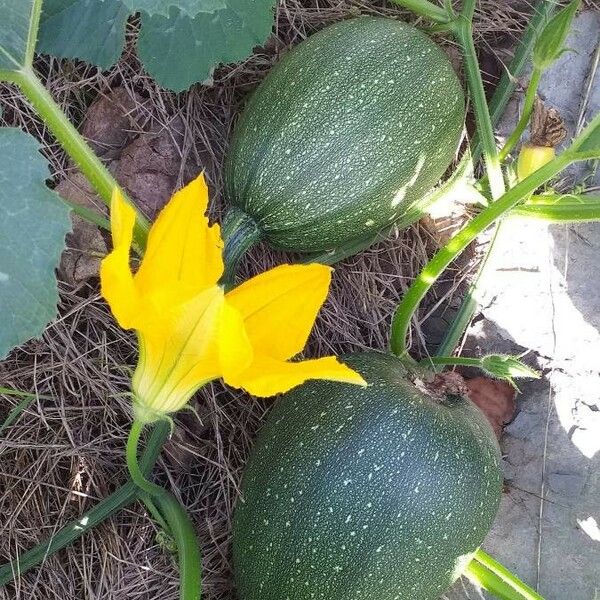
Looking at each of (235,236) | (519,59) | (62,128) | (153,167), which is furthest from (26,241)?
(519,59)

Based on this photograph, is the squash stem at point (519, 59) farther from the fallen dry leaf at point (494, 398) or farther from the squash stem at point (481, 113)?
the fallen dry leaf at point (494, 398)

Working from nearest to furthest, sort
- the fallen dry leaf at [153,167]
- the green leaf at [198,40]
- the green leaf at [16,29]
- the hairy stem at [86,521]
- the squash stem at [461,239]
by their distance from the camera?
the green leaf at [16,29] < the squash stem at [461,239] < the green leaf at [198,40] < the hairy stem at [86,521] < the fallen dry leaf at [153,167]

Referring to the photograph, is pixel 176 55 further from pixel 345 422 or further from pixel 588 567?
pixel 588 567

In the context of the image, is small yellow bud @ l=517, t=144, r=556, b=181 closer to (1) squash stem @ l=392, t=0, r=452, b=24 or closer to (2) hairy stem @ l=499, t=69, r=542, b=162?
(2) hairy stem @ l=499, t=69, r=542, b=162

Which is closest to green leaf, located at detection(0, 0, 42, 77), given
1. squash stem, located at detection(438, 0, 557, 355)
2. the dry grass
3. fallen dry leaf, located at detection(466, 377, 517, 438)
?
the dry grass

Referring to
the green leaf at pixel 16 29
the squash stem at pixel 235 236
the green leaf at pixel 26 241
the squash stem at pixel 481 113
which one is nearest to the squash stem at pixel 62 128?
the green leaf at pixel 16 29

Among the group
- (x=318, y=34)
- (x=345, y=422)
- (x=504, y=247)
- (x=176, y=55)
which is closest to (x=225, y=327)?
(x=345, y=422)
